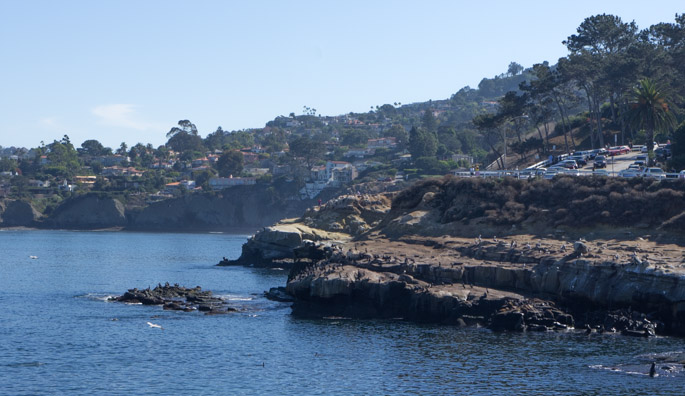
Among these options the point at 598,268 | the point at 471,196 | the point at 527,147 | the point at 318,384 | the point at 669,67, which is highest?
the point at 669,67

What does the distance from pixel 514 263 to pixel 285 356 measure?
20095 mm

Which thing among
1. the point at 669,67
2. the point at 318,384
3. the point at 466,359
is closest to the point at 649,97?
the point at 669,67

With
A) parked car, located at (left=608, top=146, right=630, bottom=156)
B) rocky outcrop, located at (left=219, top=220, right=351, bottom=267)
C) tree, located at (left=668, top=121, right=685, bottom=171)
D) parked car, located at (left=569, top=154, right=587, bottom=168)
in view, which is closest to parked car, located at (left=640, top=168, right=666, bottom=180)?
tree, located at (left=668, top=121, right=685, bottom=171)

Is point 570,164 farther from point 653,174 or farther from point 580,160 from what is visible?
point 653,174

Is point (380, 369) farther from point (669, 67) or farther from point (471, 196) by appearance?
point (669, 67)

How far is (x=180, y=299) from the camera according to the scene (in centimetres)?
7412

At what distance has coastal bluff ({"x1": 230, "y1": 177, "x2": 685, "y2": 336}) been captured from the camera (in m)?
54.4

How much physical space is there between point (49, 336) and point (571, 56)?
7668cm

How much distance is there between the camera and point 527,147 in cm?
10831

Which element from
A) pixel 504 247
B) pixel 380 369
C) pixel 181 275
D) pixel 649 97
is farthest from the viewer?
pixel 181 275

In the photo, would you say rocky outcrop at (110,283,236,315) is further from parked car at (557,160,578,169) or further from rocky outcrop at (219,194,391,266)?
parked car at (557,160,578,169)

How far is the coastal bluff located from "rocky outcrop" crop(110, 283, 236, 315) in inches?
259

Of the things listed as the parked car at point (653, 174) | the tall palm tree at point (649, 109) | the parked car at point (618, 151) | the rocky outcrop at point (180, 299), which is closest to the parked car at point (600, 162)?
the tall palm tree at point (649, 109)

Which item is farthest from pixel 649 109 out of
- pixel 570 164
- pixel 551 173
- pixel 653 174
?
pixel 653 174
